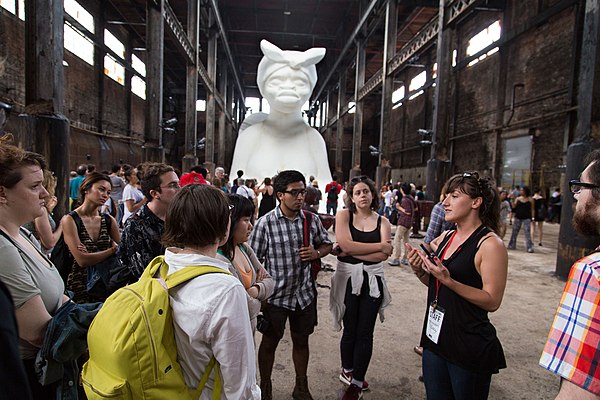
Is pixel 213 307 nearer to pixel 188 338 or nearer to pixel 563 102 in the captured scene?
pixel 188 338

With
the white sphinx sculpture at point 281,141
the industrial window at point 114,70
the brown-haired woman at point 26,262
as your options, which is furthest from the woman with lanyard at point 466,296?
the industrial window at point 114,70

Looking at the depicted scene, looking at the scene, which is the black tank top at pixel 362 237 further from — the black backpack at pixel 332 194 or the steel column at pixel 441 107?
the steel column at pixel 441 107

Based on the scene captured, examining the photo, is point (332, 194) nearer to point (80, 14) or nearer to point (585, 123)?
point (585, 123)

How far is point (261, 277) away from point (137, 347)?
907 mm

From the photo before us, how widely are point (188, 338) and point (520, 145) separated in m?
14.6

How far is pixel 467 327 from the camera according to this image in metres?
1.59

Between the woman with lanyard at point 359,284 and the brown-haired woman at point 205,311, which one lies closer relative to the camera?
the brown-haired woman at point 205,311

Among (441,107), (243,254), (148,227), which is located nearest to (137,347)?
(243,254)

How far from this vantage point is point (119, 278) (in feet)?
6.10

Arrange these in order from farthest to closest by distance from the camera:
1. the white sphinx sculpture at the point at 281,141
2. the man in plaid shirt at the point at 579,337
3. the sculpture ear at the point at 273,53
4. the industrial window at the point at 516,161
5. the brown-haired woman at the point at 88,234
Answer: the industrial window at the point at 516,161
the white sphinx sculpture at the point at 281,141
the sculpture ear at the point at 273,53
the brown-haired woman at the point at 88,234
the man in plaid shirt at the point at 579,337

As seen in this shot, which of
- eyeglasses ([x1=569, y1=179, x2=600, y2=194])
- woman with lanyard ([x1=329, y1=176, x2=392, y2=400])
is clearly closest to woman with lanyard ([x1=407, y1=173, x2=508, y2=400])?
eyeglasses ([x1=569, y1=179, x2=600, y2=194])

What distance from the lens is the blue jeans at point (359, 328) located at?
2.35 meters

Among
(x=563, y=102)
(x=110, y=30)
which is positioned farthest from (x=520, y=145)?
(x=110, y=30)

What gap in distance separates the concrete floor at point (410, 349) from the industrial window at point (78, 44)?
12604 mm
